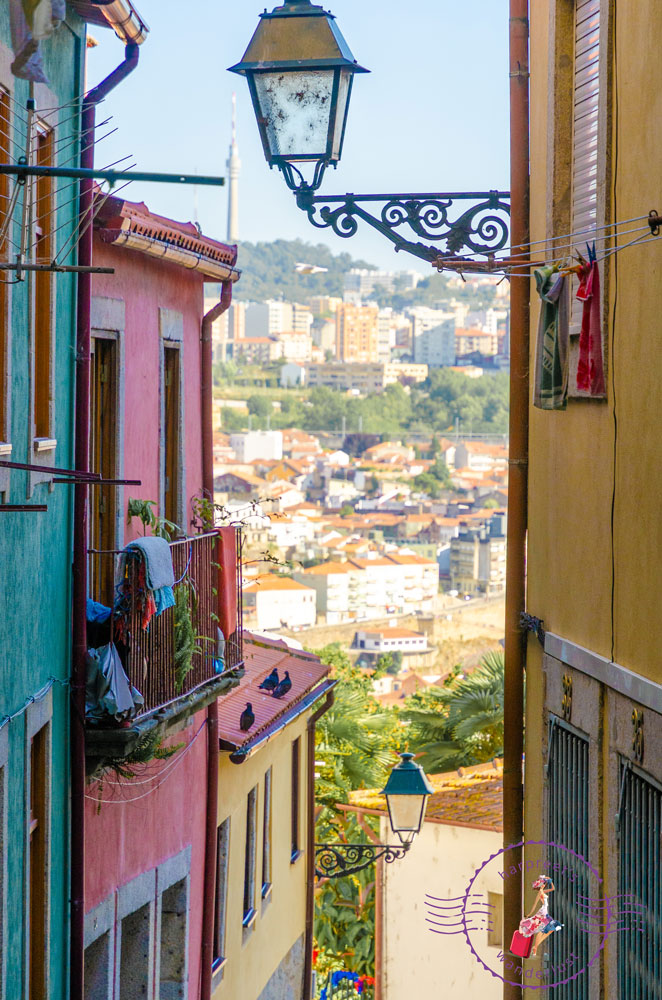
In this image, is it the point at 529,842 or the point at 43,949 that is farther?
the point at 529,842

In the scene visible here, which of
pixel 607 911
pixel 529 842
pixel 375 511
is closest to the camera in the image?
pixel 607 911

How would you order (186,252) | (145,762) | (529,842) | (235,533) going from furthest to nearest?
(235,533), (186,252), (145,762), (529,842)

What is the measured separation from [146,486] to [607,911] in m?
4.63

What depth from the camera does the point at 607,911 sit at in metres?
6.27

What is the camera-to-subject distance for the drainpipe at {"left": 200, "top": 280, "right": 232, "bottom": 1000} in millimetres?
10898

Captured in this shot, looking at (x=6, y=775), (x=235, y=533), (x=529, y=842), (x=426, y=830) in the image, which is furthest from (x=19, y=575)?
(x=426, y=830)

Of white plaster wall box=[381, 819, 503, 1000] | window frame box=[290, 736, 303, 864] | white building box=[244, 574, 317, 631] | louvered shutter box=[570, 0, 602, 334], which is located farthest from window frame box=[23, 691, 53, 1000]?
white building box=[244, 574, 317, 631]

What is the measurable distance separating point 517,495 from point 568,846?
6.75 ft

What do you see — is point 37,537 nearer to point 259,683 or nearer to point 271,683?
point 271,683

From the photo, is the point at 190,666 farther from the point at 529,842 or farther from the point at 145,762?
the point at 529,842

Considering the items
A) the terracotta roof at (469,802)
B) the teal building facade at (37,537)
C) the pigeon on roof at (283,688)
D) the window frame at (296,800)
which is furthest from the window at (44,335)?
the window frame at (296,800)

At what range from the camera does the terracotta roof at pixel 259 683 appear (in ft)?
38.5

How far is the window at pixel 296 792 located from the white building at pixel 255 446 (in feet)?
556

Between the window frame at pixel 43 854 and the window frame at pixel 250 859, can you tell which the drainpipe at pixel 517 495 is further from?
the window frame at pixel 250 859
